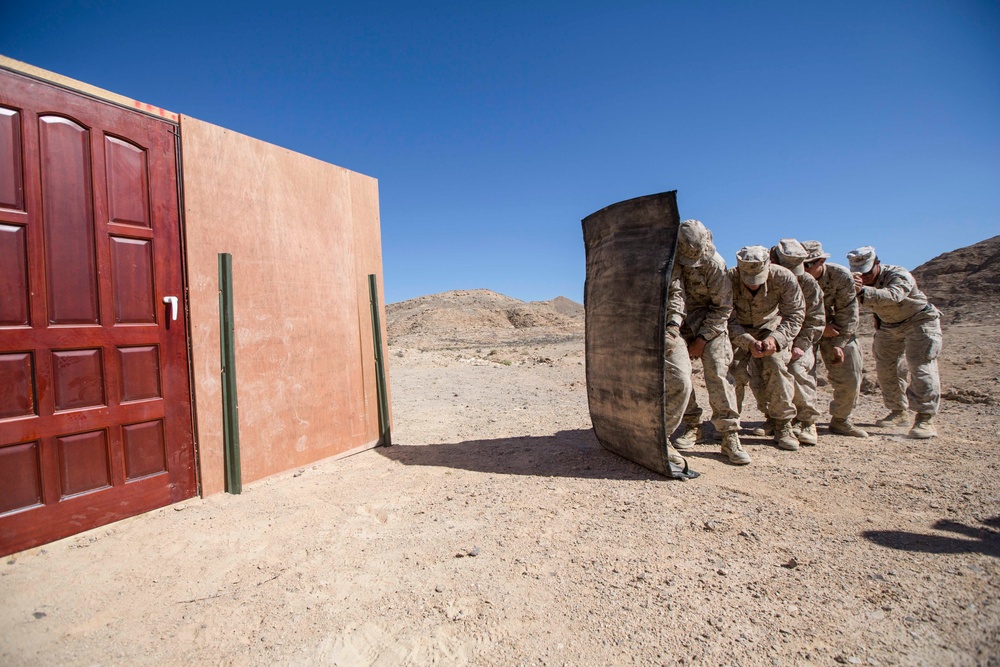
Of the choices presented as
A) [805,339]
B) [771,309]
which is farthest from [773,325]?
[805,339]

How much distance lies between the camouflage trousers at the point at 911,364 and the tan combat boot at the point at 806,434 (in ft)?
4.06

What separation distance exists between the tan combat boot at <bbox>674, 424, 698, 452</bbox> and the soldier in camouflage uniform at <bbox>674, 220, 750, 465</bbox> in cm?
45

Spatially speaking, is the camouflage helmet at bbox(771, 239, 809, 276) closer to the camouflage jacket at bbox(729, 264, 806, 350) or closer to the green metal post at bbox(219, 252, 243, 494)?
the camouflage jacket at bbox(729, 264, 806, 350)

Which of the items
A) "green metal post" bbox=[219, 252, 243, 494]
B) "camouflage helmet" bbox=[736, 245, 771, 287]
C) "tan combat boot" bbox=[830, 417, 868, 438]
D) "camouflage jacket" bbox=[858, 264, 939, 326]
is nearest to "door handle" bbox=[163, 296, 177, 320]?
"green metal post" bbox=[219, 252, 243, 494]

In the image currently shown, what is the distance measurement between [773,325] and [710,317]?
971mm

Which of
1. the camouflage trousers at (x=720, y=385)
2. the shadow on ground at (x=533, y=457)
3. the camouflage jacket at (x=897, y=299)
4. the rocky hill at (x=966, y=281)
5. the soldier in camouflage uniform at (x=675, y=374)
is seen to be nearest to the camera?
the soldier in camouflage uniform at (x=675, y=374)

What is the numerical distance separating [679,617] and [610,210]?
9.57 ft

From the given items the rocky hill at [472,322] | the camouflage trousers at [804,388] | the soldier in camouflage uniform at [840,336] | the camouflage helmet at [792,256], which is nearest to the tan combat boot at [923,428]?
the soldier in camouflage uniform at [840,336]

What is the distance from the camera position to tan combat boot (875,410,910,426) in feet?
18.6

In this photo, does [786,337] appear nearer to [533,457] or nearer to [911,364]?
[911,364]

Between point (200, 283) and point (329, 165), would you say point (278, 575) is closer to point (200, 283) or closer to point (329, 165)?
point (200, 283)

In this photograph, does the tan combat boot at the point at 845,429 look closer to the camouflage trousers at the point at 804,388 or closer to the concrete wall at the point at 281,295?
the camouflage trousers at the point at 804,388

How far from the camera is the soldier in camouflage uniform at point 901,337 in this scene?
17.1ft

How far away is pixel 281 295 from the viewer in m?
4.05
